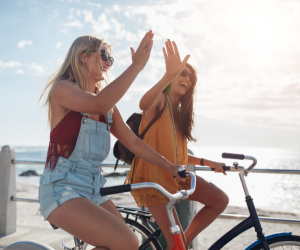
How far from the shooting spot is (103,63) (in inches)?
72.6

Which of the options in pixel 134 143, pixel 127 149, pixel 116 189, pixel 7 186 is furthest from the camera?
pixel 7 186

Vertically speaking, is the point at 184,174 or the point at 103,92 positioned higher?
the point at 103,92

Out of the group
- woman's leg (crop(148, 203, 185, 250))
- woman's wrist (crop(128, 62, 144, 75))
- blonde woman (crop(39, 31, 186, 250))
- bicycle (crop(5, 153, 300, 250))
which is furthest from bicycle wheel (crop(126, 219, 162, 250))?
woman's wrist (crop(128, 62, 144, 75))

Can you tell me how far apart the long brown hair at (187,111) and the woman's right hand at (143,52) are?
82 centimetres

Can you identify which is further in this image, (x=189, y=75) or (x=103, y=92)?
(x=189, y=75)

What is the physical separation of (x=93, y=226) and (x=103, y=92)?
26.3 inches

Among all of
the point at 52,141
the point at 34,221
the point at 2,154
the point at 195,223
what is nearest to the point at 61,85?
the point at 52,141

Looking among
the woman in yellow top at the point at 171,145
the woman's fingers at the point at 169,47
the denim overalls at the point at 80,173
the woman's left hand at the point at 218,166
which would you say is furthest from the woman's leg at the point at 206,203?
the woman's fingers at the point at 169,47

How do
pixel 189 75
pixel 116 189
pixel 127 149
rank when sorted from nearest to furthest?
pixel 116 189, pixel 127 149, pixel 189 75

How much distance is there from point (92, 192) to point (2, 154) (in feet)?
11.9

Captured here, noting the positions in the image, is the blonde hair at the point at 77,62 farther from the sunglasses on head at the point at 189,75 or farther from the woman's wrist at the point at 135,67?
the sunglasses on head at the point at 189,75

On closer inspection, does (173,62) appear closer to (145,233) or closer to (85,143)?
(85,143)

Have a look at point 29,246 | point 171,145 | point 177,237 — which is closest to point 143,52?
point 171,145

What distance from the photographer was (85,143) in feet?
5.40
